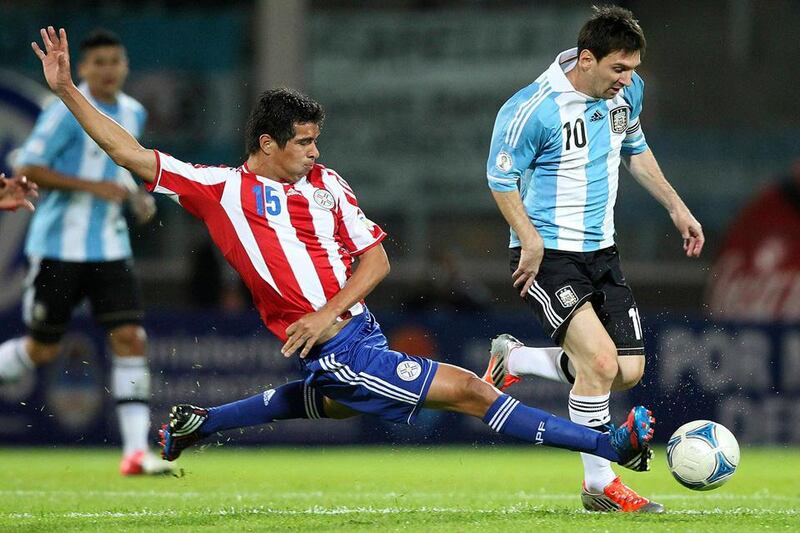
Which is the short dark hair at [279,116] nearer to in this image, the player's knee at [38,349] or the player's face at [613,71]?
the player's face at [613,71]

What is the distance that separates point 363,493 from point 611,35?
8.68 ft

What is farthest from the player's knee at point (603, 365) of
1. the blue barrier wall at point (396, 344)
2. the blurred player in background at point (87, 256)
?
the blue barrier wall at point (396, 344)

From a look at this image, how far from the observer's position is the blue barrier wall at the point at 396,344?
439 inches

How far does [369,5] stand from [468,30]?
1.09m

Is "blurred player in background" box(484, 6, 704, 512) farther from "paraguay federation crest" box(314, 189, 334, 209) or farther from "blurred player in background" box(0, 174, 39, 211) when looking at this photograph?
"blurred player in background" box(0, 174, 39, 211)

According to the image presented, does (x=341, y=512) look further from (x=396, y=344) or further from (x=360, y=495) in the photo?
(x=396, y=344)

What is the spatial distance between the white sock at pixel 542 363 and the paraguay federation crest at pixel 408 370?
3.54ft

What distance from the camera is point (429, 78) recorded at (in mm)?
15453

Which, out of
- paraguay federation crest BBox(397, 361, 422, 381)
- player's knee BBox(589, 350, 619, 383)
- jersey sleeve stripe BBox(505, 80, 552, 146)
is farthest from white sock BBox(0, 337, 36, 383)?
player's knee BBox(589, 350, 619, 383)

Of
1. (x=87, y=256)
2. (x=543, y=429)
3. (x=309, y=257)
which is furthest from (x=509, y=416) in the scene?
(x=87, y=256)

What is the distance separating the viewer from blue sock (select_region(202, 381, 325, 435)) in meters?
6.49

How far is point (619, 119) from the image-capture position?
657 centimetres

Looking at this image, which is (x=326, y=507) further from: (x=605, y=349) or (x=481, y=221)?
(x=481, y=221)

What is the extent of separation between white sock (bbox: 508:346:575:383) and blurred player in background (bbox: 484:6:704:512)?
0.49 feet
